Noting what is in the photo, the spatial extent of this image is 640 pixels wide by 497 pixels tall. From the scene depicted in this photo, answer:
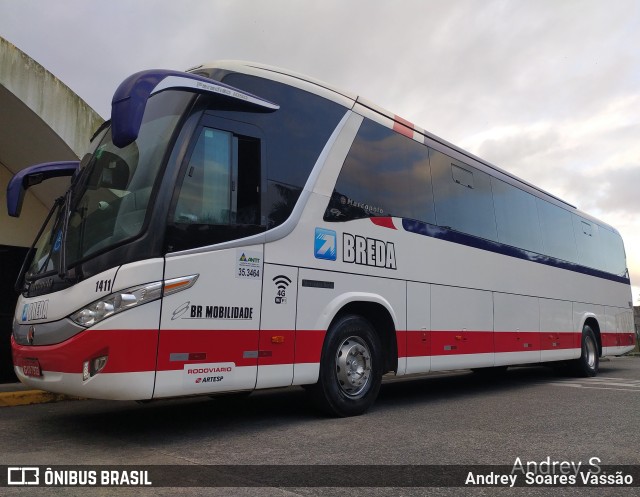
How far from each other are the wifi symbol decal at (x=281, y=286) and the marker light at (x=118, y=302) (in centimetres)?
116

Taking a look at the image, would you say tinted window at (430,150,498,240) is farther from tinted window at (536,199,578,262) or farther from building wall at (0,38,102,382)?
building wall at (0,38,102,382)

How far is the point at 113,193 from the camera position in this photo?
4980mm

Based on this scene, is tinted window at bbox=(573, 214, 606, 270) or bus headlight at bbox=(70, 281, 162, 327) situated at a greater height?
tinted window at bbox=(573, 214, 606, 270)

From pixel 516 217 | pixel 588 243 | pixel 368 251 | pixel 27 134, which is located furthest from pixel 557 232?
pixel 27 134

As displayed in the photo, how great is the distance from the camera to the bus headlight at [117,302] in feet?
14.2

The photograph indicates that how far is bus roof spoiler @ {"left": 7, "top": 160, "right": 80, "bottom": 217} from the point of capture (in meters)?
6.09

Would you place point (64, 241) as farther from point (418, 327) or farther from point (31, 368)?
point (418, 327)

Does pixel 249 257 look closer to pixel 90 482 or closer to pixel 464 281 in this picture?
pixel 90 482

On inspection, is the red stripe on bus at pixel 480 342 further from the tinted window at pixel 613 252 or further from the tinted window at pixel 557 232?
the tinted window at pixel 613 252

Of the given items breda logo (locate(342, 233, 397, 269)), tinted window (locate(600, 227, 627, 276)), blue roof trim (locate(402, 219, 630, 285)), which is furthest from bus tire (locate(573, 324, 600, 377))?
breda logo (locate(342, 233, 397, 269))

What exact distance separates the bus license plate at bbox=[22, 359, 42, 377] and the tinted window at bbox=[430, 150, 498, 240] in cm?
522

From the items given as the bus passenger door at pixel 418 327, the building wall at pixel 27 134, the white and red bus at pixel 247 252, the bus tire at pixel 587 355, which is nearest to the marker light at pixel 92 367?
the white and red bus at pixel 247 252

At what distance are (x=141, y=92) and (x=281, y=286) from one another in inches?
→ 85.4

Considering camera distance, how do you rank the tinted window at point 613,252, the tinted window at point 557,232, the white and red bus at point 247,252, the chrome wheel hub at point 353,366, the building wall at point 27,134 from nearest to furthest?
the white and red bus at point 247,252, the chrome wheel hub at point 353,366, the building wall at point 27,134, the tinted window at point 557,232, the tinted window at point 613,252
